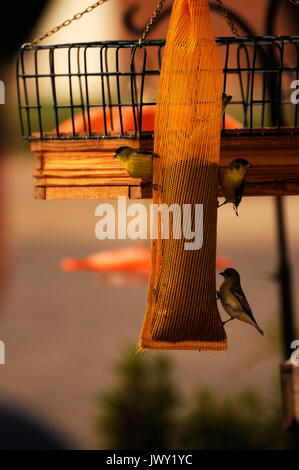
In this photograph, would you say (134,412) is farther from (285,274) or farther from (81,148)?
(81,148)

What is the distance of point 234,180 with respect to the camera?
4.06 ft

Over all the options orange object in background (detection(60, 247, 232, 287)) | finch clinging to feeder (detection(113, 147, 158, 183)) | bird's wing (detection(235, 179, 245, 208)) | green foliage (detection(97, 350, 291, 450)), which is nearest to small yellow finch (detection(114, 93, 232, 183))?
finch clinging to feeder (detection(113, 147, 158, 183))

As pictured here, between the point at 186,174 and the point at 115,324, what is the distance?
3797 mm

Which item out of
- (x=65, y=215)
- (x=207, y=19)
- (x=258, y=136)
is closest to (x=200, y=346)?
(x=258, y=136)

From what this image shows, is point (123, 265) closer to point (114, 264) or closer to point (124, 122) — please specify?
point (114, 264)

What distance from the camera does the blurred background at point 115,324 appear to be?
3256 millimetres

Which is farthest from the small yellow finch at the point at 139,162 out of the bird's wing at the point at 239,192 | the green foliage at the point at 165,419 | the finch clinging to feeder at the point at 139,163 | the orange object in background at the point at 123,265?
the green foliage at the point at 165,419

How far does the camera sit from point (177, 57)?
121 cm

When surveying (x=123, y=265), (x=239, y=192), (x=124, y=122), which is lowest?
(x=123, y=265)

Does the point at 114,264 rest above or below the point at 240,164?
below

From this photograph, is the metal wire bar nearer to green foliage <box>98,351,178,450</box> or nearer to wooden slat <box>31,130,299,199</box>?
wooden slat <box>31,130,299,199</box>

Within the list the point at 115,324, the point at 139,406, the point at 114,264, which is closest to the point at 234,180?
the point at 114,264

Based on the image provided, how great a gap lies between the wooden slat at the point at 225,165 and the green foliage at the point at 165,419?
199 cm
